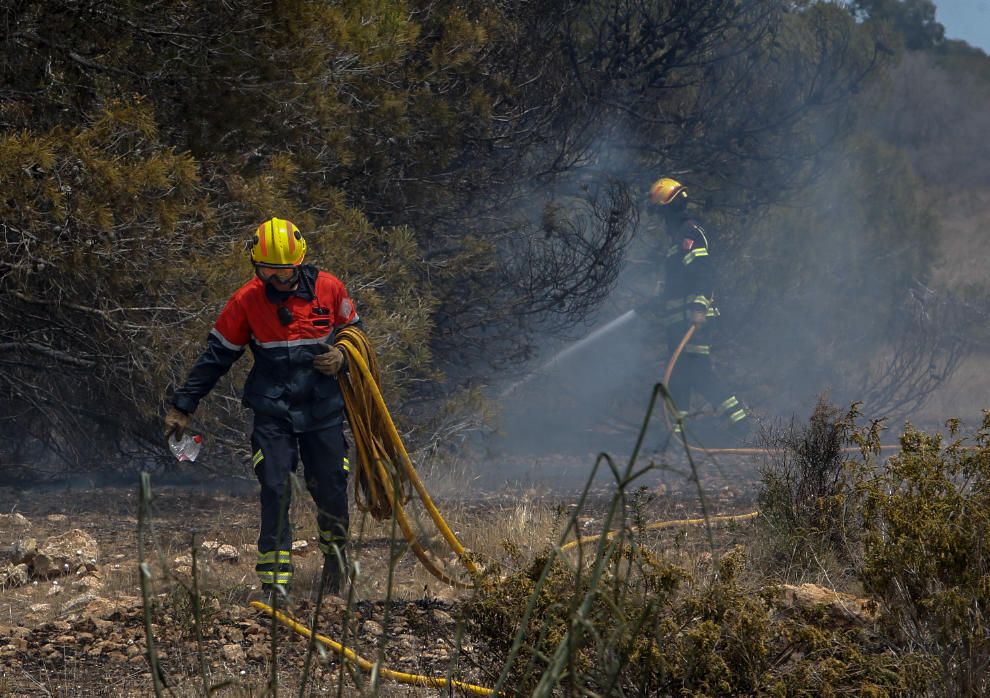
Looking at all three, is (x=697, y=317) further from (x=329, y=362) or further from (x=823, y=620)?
(x=823, y=620)

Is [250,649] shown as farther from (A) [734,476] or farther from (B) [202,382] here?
(A) [734,476]

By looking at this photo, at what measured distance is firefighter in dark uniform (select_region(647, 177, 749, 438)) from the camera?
40.1 ft

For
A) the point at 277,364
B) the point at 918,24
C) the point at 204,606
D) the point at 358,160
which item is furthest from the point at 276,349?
the point at 918,24

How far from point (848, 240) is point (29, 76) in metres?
16.5

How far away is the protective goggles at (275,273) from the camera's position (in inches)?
204

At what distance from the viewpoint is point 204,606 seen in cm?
435

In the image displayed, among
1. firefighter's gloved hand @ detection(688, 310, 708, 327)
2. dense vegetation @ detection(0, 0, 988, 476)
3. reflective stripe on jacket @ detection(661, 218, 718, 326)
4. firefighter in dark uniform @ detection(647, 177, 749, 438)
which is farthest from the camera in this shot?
firefighter's gloved hand @ detection(688, 310, 708, 327)

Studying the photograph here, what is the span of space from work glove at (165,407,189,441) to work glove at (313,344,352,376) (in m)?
0.66

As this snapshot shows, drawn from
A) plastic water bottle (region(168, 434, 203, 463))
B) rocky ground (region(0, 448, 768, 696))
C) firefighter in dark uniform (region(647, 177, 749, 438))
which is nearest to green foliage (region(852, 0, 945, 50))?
firefighter in dark uniform (region(647, 177, 749, 438))

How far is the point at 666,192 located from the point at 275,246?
301 inches

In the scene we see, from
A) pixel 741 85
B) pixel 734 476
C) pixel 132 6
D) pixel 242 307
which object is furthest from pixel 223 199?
pixel 741 85

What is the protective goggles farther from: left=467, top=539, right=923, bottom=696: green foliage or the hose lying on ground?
left=467, top=539, right=923, bottom=696: green foliage

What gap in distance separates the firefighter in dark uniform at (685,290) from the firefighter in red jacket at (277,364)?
7281 mm

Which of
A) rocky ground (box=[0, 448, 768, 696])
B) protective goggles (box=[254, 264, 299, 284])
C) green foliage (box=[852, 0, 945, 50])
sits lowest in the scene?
rocky ground (box=[0, 448, 768, 696])
